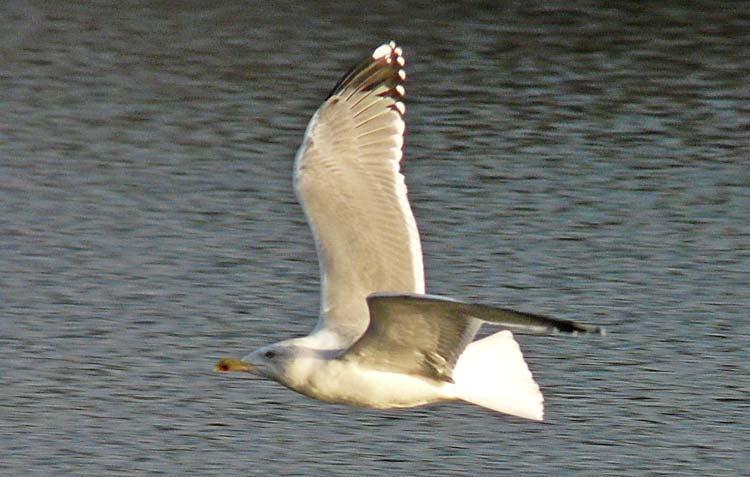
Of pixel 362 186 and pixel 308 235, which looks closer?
pixel 362 186

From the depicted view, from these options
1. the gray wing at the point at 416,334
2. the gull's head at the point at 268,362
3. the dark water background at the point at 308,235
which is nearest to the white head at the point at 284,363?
the gull's head at the point at 268,362

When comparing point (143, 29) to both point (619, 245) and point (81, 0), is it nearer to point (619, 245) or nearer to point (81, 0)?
point (81, 0)

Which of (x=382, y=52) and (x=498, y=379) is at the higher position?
(x=382, y=52)

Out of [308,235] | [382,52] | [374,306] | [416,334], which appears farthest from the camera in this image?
[308,235]

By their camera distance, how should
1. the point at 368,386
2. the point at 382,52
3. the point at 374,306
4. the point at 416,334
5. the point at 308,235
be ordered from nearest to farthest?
1. the point at 374,306
2. the point at 416,334
3. the point at 368,386
4. the point at 382,52
5. the point at 308,235

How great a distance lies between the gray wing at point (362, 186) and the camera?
6152 millimetres

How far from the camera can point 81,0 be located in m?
17.2

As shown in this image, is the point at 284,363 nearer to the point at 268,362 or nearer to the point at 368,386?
the point at 268,362

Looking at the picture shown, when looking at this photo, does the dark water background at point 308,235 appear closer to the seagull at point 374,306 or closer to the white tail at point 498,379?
the seagull at point 374,306

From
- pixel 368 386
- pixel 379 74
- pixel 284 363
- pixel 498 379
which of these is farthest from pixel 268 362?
pixel 379 74

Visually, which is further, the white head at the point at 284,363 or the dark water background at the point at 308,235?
the dark water background at the point at 308,235

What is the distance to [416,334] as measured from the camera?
5.56 meters

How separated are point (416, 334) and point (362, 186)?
2.93 feet

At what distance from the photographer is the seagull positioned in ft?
18.3
